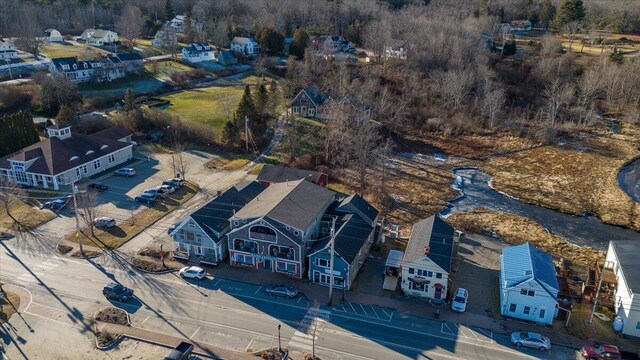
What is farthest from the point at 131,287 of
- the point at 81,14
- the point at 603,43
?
the point at 81,14

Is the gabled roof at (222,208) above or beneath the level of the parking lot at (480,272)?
above

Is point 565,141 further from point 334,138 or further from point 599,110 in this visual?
point 334,138

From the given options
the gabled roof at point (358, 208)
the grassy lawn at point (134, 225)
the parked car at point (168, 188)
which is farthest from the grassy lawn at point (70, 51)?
the gabled roof at point (358, 208)

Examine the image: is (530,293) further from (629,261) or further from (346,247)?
(346,247)

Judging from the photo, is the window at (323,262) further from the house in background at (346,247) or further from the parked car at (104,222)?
the parked car at (104,222)

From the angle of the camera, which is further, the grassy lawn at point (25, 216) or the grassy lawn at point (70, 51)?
the grassy lawn at point (70, 51)

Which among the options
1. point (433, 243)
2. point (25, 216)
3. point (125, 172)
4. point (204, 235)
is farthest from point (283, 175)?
point (25, 216)

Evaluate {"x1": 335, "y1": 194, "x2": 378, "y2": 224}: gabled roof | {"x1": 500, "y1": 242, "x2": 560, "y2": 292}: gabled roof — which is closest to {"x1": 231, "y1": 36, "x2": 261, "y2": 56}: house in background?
{"x1": 335, "y1": 194, "x2": 378, "y2": 224}: gabled roof

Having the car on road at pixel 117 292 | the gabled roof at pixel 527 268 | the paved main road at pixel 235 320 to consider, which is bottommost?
the paved main road at pixel 235 320
